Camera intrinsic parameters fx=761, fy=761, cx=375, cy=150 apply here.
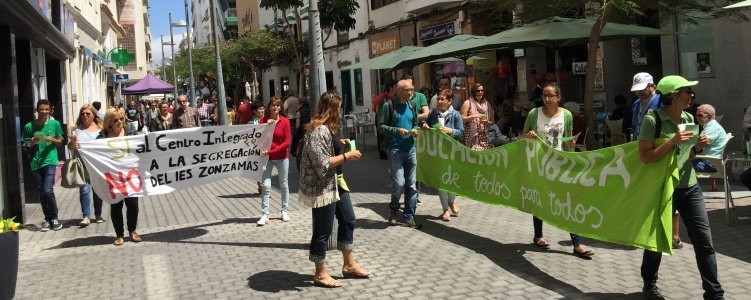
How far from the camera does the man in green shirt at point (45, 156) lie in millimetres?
10117

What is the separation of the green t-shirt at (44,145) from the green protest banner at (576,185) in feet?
16.9

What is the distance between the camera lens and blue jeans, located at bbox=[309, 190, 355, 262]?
6312mm

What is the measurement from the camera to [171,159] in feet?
30.4

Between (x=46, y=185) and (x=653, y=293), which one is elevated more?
(x=46, y=185)

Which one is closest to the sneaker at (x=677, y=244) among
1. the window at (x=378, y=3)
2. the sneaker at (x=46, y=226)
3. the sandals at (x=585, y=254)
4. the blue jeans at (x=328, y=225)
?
the sandals at (x=585, y=254)

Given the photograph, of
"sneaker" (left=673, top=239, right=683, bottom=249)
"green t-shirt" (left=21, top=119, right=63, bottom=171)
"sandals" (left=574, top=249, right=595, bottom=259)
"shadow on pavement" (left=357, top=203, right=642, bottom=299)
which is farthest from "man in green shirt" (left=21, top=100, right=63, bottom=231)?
"sneaker" (left=673, top=239, right=683, bottom=249)

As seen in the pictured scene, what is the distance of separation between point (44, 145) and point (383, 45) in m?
22.0

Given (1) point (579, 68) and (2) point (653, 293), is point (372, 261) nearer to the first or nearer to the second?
(2) point (653, 293)

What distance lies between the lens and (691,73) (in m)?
15.3

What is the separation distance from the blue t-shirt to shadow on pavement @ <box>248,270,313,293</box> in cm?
237

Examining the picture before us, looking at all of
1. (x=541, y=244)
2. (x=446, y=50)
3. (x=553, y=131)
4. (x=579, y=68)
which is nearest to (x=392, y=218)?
(x=541, y=244)

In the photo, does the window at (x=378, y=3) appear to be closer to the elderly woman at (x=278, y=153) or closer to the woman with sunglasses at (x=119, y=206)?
the elderly woman at (x=278, y=153)

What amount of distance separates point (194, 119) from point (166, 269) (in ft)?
28.4

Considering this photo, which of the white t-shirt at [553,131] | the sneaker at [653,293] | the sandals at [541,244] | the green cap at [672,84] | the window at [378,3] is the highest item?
the window at [378,3]
